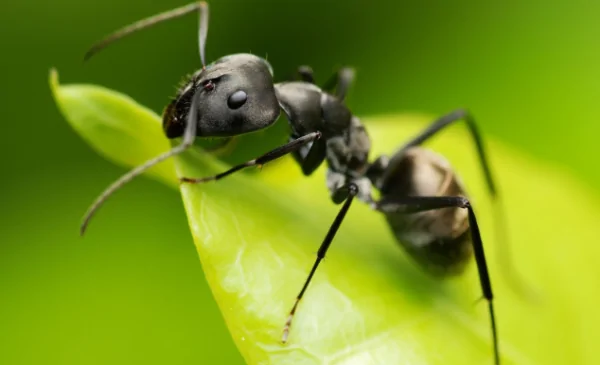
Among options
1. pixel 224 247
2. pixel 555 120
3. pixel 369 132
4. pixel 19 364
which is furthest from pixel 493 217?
pixel 19 364

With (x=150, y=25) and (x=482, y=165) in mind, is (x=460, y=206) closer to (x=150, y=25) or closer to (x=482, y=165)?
(x=482, y=165)

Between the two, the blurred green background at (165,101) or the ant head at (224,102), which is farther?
the blurred green background at (165,101)

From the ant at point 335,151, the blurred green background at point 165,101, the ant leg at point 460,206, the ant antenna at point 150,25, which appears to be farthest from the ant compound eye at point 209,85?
the blurred green background at point 165,101

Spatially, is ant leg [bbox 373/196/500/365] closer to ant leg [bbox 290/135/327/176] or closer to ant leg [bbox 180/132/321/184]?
ant leg [bbox 290/135/327/176]

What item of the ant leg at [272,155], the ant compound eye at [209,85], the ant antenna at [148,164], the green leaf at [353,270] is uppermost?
the ant compound eye at [209,85]

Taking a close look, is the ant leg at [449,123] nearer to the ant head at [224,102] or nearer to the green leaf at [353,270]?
the green leaf at [353,270]

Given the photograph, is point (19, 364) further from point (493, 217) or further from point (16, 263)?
point (493, 217)

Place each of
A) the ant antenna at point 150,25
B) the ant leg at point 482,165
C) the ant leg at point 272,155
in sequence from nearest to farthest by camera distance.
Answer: the ant leg at point 272,155
the ant antenna at point 150,25
the ant leg at point 482,165
